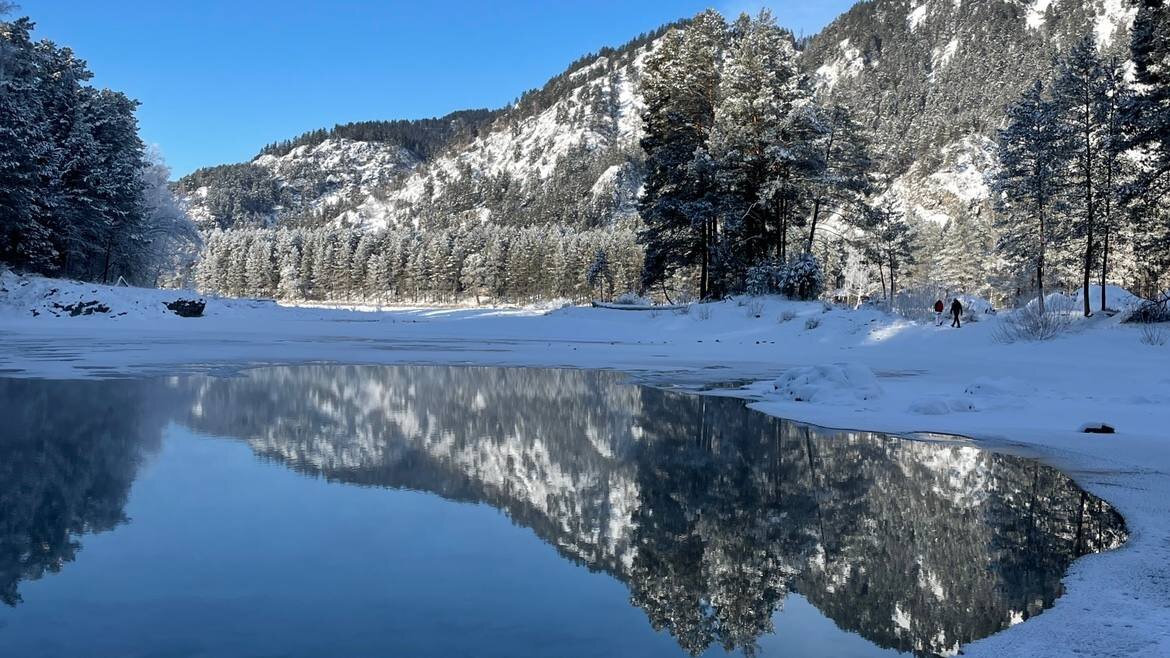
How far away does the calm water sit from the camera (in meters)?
2.96

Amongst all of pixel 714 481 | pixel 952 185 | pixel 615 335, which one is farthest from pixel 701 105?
pixel 952 185

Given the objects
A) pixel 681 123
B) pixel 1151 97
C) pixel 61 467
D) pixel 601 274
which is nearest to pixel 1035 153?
pixel 1151 97

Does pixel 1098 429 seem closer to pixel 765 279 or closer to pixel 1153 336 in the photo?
pixel 1153 336

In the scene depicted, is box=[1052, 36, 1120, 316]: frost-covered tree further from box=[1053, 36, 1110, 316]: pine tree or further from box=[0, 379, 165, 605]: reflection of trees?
box=[0, 379, 165, 605]: reflection of trees

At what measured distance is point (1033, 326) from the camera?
19.1m

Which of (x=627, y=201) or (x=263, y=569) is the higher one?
(x=627, y=201)

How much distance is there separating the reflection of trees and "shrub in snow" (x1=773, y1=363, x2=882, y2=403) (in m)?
8.14

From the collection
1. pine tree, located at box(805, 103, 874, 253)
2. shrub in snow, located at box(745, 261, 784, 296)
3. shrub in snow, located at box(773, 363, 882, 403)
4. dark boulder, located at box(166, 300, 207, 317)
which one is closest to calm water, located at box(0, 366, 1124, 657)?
shrub in snow, located at box(773, 363, 882, 403)

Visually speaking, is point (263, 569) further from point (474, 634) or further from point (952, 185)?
point (952, 185)

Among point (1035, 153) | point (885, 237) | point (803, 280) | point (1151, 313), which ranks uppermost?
point (1035, 153)

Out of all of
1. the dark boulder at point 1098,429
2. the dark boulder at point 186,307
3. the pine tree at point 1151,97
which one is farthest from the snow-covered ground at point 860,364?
the pine tree at point 1151,97

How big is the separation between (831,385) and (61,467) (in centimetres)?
919

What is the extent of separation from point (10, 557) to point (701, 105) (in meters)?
35.5

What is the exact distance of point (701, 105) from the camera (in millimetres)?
35844
